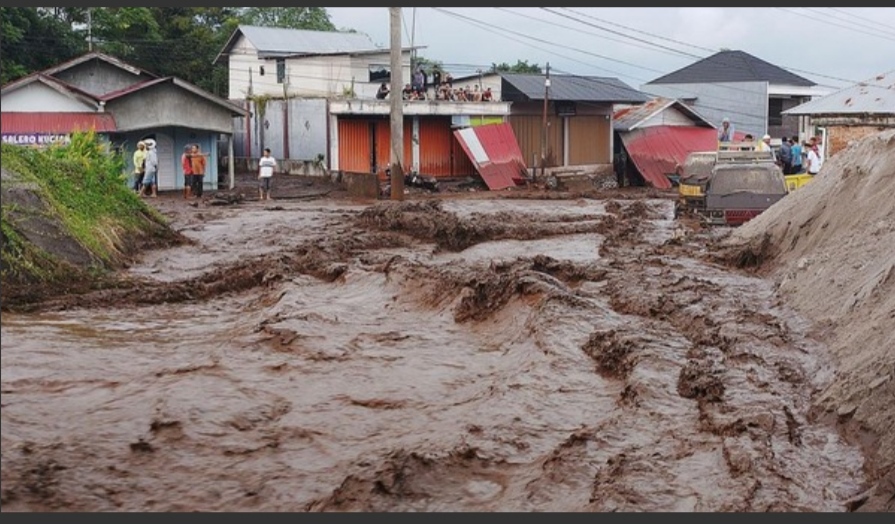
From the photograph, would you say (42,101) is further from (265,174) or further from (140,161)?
(265,174)

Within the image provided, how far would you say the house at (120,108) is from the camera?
23.8 m

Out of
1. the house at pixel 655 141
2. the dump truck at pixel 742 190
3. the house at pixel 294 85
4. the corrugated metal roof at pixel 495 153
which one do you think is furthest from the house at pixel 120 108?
the house at pixel 655 141

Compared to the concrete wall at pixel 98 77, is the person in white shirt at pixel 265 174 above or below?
below

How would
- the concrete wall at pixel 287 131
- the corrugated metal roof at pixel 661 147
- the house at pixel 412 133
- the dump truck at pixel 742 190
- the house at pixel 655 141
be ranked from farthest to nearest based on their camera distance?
1. the house at pixel 655 141
2. the corrugated metal roof at pixel 661 147
3. the house at pixel 412 133
4. the concrete wall at pixel 287 131
5. the dump truck at pixel 742 190

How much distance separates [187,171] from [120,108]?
2.09 metres

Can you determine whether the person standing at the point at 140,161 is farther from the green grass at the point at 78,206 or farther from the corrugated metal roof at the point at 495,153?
the corrugated metal roof at the point at 495,153

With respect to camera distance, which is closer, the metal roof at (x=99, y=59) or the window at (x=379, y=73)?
the metal roof at (x=99, y=59)

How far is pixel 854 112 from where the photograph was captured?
94.5 ft

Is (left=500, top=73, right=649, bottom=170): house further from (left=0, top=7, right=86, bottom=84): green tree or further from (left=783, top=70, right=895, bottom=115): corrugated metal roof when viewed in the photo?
(left=0, top=7, right=86, bottom=84): green tree

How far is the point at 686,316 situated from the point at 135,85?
16504 mm

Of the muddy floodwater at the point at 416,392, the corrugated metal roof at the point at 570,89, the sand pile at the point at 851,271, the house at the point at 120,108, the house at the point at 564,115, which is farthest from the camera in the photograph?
the house at the point at 564,115

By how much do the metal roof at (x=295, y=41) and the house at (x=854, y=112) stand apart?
13453mm

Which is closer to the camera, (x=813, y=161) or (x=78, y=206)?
(x=78, y=206)

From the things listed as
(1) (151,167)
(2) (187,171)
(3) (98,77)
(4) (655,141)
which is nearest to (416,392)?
(1) (151,167)
